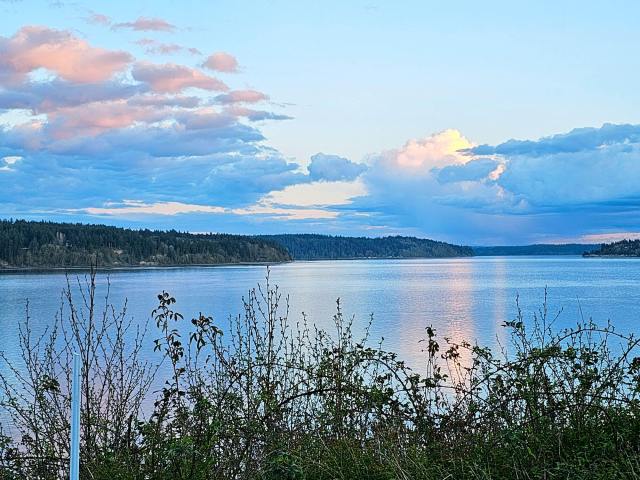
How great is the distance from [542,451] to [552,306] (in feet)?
132

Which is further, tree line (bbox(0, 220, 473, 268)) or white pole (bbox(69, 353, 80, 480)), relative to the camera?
tree line (bbox(0, 220, 473, 268))

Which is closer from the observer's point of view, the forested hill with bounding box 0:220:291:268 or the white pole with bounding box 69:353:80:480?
the white pole with bounding box 69:353:80:480

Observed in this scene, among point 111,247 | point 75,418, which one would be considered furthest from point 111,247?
point 75,418

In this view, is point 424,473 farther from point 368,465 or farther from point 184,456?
point 184,456

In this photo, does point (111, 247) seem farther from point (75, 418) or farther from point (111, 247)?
point (75, 418)

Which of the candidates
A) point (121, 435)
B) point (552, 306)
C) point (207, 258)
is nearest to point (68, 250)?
point (207, 258)

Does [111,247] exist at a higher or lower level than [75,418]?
higher

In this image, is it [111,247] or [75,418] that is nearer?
[75,418]

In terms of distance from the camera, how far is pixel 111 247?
6393 inches

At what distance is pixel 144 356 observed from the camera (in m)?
23.8

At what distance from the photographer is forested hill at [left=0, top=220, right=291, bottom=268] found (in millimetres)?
149675

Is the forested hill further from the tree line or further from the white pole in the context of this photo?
the white pole

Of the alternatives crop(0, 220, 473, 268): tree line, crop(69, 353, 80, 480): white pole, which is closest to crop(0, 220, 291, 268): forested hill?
crop(0, 220, 473, 268): tree line

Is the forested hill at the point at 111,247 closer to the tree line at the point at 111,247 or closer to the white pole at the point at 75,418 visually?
the tree line at the point at 111,247
